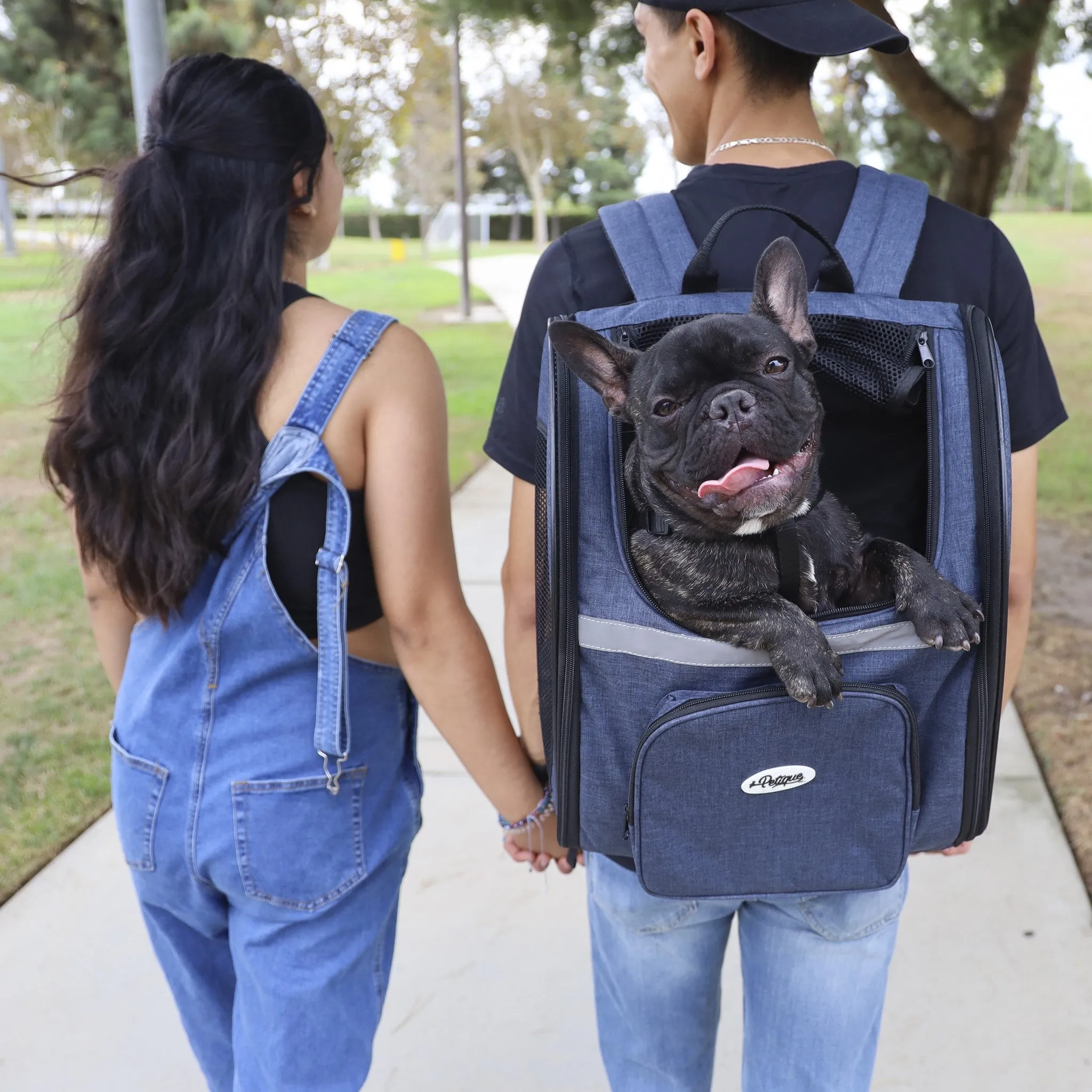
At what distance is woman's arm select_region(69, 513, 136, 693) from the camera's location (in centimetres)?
191

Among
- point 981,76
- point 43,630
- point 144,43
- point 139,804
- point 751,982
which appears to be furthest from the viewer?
point 981,76

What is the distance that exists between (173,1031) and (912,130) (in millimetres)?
14966

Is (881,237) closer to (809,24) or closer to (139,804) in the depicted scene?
(809,24)

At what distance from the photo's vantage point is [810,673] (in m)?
1.47

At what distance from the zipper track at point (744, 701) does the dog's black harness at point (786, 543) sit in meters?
0.17

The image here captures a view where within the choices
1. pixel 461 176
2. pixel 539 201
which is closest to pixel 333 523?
Answer: pixel 461 176

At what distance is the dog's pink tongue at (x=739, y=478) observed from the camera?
1.51 meters

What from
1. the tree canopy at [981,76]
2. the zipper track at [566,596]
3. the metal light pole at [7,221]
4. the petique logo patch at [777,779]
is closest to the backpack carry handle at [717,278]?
the zipper track at [566,596]

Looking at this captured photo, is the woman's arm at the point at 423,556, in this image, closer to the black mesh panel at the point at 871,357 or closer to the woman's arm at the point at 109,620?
the woman's arm at the point at 109,620

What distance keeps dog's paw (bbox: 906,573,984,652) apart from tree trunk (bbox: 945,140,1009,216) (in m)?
6.91

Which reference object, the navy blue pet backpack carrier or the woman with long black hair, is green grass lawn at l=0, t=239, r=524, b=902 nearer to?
the woman with long black hair

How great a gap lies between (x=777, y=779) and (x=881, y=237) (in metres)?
0.85

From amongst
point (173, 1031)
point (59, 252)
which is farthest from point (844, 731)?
point (173, 1031)

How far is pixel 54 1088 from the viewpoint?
277cm
